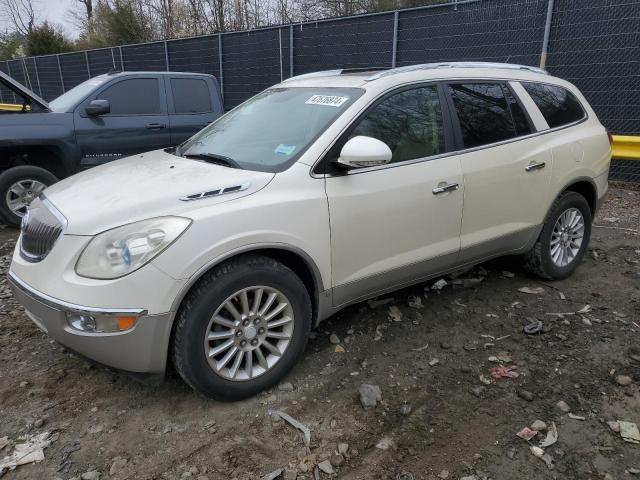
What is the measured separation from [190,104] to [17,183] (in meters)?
2.47

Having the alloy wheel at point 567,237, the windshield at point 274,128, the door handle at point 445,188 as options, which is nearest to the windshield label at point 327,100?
the windshield at point 274,128

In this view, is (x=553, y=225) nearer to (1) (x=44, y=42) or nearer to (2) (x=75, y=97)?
(2) (x=75, y=97)

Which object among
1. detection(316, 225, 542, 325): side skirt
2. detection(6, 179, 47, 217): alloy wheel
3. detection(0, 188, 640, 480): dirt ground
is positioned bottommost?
detection(0, 188, 640, 480): dirt ground

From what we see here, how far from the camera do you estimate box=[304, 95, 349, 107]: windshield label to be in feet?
10.7

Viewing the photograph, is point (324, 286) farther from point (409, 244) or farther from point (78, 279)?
point (78, 279)

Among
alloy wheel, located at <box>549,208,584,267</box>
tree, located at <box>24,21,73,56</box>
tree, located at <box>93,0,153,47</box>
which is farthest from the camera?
tree, located at <box>24,21,73,56</box>

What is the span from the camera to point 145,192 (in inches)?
109

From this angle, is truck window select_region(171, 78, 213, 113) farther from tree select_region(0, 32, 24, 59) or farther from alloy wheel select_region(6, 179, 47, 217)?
tree select_region(0, 32, 24, 59)

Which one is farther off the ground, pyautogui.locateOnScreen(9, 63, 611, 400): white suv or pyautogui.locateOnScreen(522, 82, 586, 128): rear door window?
pyautogui.locateOnScreen(522, 82, 586, 128): rear door window

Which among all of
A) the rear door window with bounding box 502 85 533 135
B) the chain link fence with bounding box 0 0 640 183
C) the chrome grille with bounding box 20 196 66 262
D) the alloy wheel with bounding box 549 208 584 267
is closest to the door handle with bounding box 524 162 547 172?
the rear door window with bounding box 502 85 533 135

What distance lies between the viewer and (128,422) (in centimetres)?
Answer: 275

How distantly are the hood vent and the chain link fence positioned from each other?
23.6ft

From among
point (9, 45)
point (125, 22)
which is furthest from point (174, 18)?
point (9, 45)

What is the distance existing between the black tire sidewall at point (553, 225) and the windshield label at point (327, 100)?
2108 millimetres
